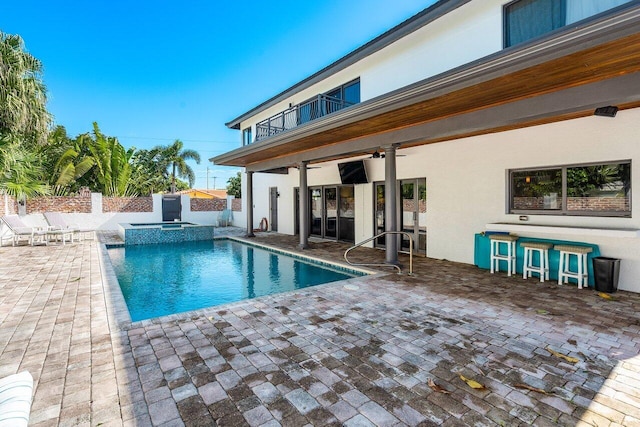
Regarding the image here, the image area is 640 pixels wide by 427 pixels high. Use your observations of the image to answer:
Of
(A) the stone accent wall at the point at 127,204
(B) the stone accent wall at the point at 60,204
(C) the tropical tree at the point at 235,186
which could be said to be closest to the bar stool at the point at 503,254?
(A) the stone accent wall at the point at 127,204

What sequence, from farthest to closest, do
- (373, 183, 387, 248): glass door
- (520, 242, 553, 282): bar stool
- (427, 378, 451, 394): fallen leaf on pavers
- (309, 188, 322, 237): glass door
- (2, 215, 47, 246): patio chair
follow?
1. (309, 188, 322, 237): glass door
2. (2, 215, 47, 246): patio chair
3. (373, 183, 387, 248): glass door
4. (520, 242, 553, 282): bar stool
5. (427, 378, 451, 394): fallen leaf on pavers

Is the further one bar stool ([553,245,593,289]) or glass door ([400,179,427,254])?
glass door ([400,179,427,254])

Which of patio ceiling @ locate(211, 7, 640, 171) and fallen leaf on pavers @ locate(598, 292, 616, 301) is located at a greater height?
patio ceiling @ locate(211, 7, 640, 171)

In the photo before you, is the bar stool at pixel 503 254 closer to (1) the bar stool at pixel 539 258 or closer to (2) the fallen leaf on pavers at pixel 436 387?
(1) the bar stool at pixel 539 258

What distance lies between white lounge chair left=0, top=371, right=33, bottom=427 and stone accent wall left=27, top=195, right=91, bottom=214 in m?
20.1

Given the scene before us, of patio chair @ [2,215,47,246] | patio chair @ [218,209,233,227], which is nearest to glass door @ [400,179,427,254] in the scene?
patio chair @ [2,215,47,246]

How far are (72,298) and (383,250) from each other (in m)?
8.97

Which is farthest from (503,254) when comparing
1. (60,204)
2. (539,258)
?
(60,204)

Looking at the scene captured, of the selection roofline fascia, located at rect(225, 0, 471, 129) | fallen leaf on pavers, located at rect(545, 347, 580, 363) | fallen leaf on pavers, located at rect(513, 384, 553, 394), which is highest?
roofline fascia, located at rect(225, 0, 471, 129)

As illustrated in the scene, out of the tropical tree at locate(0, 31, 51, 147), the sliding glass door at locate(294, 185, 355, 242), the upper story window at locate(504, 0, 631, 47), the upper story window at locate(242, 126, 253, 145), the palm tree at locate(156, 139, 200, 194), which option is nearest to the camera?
the upper story window at locate(504, 0, 631, 47)

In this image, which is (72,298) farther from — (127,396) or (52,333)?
(127,396)

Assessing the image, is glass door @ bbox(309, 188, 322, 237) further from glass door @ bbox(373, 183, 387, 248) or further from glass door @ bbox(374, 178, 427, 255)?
glass door @ bbox(374, 178, 427, 255)

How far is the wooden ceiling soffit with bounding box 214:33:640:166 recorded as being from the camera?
13.5 ft

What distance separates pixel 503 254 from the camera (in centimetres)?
822
